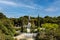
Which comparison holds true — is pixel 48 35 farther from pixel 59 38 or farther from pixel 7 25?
pixel 7 25

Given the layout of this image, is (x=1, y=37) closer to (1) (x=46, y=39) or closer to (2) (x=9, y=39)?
(2) (x=9, y=39)

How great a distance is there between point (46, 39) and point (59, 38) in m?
1.56

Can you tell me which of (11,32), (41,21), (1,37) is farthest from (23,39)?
(41,21)

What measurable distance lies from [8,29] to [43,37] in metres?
5.51

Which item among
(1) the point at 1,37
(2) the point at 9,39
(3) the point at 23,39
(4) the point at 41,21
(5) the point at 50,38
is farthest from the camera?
(4) the point at 41,21

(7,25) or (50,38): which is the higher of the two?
(7,25)

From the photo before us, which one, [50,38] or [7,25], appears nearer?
[50,38]

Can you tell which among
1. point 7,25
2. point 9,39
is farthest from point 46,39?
point 7,25

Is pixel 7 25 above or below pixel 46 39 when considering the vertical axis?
above

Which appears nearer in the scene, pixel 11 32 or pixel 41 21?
pixel 11 32

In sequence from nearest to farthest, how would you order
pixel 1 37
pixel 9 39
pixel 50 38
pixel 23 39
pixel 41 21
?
1. pixel 1 37
2. pixel 9 39
3. pixel 50 38
4. pixel 23 39
5. pixel 41 21

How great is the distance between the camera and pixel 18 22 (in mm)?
45125

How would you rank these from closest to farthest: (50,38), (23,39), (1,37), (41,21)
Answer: (1,37)
(50,38)
(23,39)
(41,21)

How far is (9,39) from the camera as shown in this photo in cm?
1585
